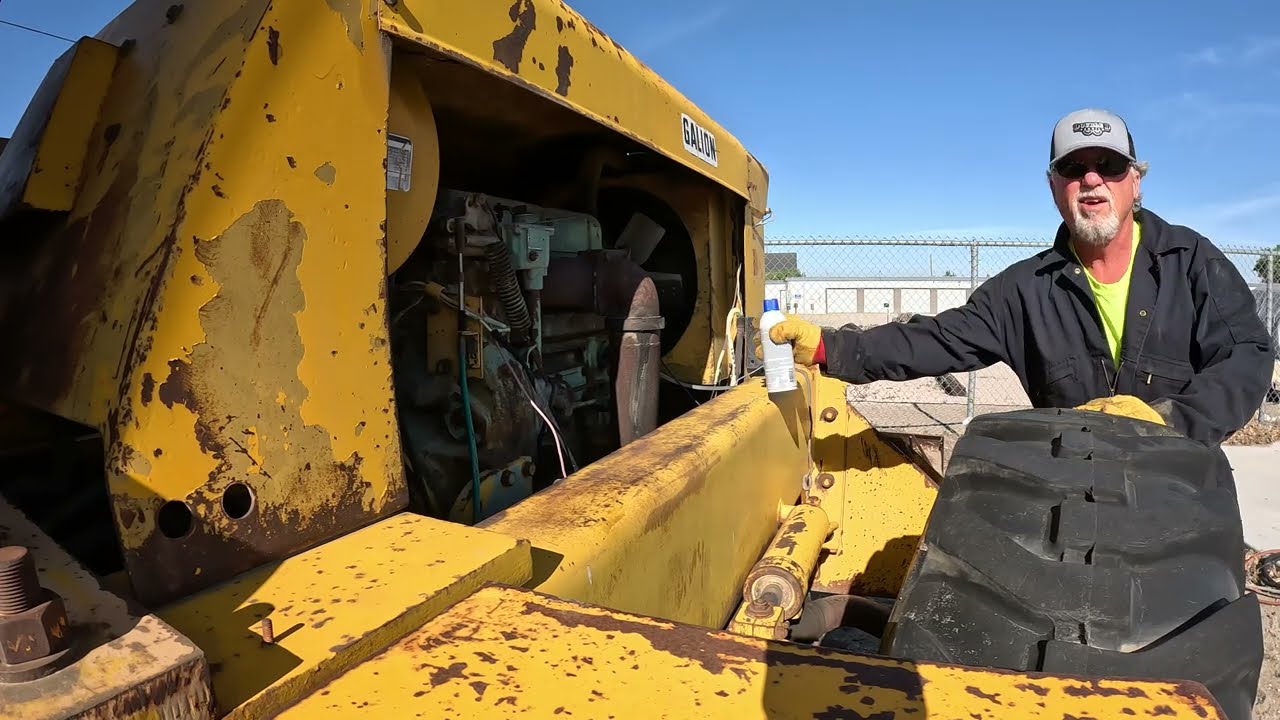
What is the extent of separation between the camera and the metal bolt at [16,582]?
0.65 meters

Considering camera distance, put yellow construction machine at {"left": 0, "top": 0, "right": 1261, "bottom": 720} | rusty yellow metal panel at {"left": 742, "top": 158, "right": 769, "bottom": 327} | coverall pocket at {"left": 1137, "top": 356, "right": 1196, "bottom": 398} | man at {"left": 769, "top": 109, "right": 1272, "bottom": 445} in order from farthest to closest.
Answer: rusty yellow metal panel at {"left": 742, "top": 158, "right": 769, "bottom": 327}, coverall pocket at {"left": 1137, "top": 356, "right": 1196, "bottom": 398}, man at {"left": 769, "top": 109, "right": 1272, "bottom": 445}, yellow construction machine at {"left": 0, "top": 0, "right": 1261, "bottom": 720}

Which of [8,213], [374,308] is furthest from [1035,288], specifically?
[8,213]

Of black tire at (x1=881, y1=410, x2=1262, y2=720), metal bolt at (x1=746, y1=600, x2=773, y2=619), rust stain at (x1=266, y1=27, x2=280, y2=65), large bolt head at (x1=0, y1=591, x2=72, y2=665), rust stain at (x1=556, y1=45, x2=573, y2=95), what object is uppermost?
rust stain at (x1=556, y1=45, x2=573, y2=95)

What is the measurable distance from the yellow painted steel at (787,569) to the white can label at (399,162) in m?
1.49

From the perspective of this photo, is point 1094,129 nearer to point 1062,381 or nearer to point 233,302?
point 1062,381

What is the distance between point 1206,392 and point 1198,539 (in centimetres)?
88

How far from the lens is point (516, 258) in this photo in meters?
2.07

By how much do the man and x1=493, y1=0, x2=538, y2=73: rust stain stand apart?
1.38m

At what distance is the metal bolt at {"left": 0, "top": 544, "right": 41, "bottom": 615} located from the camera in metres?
0.65

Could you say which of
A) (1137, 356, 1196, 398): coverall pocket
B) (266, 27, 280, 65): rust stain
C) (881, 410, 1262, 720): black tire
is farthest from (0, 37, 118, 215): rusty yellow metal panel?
(1137, 356, 1196, 398): coverall pocket

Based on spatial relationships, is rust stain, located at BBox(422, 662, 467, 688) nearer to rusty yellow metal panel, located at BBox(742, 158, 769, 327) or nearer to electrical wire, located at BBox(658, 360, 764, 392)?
electrical wire, located at BBox(658, 360, 764, 392)

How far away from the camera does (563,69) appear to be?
5.73 ft

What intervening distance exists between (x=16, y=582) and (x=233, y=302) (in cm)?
43

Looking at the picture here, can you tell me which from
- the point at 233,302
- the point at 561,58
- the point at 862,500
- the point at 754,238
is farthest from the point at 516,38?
the point at 862,500
